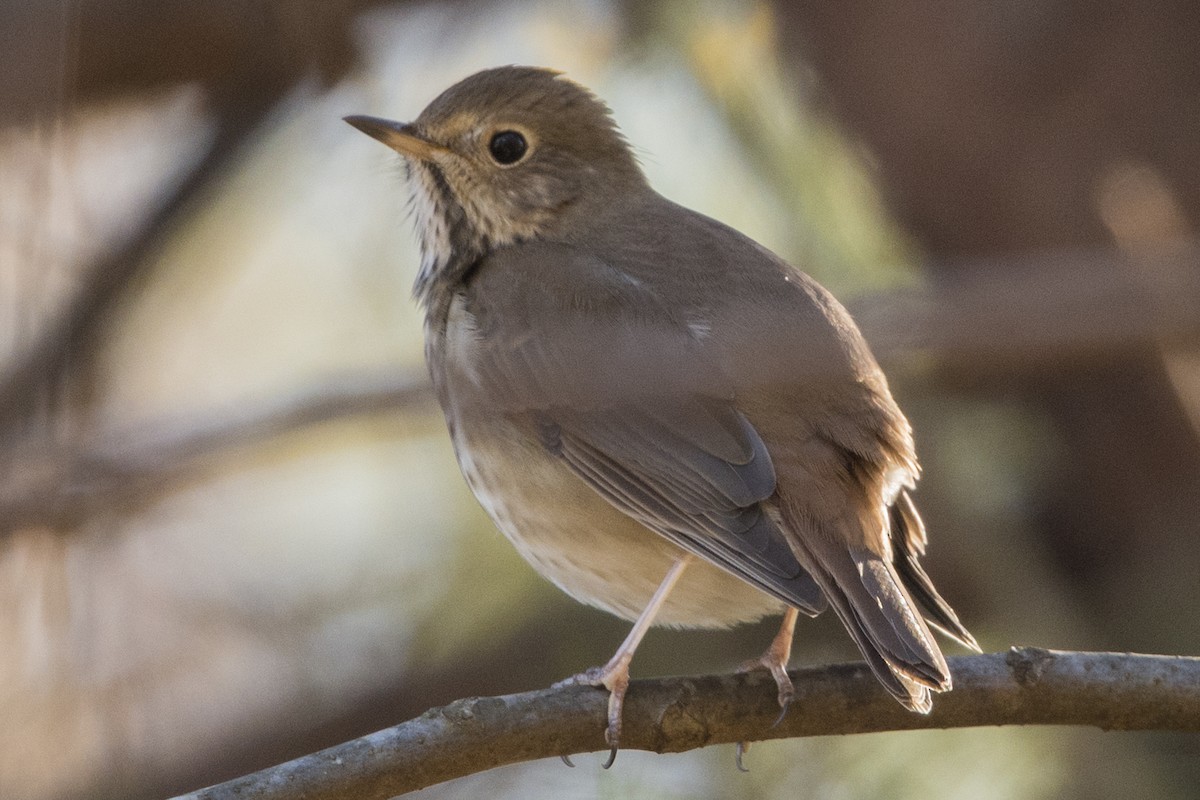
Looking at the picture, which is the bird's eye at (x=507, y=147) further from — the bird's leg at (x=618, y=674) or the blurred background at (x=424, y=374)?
the bird's leg at (x=618, y=674)

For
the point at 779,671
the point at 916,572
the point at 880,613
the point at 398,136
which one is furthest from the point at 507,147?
the point at 880,613

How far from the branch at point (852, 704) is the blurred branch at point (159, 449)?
1650 mm

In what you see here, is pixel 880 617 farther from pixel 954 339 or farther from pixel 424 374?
pixel 424 374

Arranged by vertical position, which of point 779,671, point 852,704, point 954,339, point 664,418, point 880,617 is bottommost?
point 852,704

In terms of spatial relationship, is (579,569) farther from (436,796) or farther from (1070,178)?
(1070,178)

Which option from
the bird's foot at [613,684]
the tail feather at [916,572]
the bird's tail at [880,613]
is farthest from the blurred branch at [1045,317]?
the bird's foot at [613,684]

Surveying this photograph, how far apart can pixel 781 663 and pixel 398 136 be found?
207cm

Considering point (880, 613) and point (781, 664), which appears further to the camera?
point (781, 664)

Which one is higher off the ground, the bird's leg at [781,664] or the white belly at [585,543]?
the white belly at [585,543]

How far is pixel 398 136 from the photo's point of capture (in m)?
4.83

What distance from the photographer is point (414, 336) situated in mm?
6812

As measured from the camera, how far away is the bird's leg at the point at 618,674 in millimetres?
3584

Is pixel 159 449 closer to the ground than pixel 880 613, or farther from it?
farther from it

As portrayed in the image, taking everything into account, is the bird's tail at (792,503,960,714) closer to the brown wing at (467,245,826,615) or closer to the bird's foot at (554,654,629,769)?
the brown wing at (467,245,826,615)
